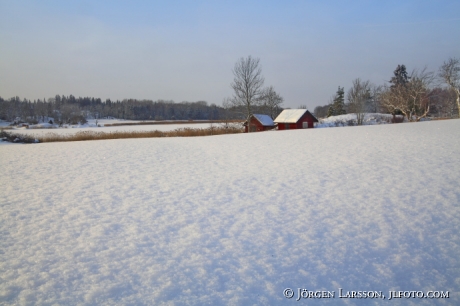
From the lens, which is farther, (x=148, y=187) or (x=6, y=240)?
(x=148, y=187)

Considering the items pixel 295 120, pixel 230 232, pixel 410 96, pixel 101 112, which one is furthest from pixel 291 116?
pixel 101 112

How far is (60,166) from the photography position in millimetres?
11734

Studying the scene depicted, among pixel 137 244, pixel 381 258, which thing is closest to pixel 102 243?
pixel 137 244

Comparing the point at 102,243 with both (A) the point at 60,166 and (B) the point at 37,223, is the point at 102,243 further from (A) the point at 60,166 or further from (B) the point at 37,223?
(A) the point at 60,166

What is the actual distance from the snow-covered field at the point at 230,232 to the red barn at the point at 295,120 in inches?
1099

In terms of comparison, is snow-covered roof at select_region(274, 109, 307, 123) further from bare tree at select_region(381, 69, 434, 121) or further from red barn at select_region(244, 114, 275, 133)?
bare tree at select_region(381, 69, 434, 121)

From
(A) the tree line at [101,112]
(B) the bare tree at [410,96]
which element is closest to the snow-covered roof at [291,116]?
(B) the bare tree at [410,96]

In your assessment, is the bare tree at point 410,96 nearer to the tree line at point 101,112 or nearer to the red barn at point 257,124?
A: the red barn at point 257,124

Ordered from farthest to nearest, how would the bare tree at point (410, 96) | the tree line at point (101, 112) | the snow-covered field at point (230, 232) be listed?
the tree line at point (101, 112) → the bare tree at point (410, 96) → the snow-covered field at point (230, 232)

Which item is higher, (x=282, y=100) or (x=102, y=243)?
(x=282, y=100)

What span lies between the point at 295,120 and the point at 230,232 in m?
34.5

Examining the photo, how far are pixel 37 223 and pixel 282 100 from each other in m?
56.8

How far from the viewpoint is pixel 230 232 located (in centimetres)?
588

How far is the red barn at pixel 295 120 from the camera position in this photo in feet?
128
